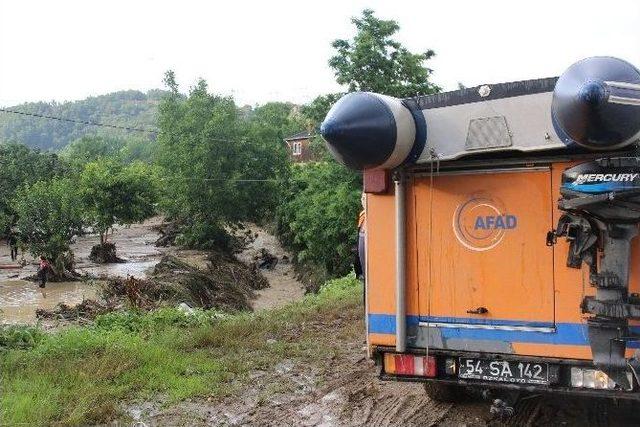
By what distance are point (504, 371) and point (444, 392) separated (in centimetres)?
114

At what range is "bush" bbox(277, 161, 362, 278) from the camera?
23.6m

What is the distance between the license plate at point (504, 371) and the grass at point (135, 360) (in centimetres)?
252

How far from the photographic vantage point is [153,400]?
579 cm

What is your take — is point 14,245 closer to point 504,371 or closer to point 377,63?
point 377,63

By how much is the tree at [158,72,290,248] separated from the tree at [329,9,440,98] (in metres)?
13.4

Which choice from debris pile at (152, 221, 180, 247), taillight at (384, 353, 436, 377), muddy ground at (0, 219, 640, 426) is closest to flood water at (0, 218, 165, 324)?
debris pile at (152, 221, 180, 247)

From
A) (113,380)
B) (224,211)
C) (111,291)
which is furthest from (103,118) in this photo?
(113,380)

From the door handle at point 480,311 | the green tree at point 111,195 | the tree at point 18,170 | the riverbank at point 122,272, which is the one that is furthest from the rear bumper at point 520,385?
the tree at point 18,170

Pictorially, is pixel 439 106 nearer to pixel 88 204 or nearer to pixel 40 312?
pixel 40 312

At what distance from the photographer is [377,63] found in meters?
22.8

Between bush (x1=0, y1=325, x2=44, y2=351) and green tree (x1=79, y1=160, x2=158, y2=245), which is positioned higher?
green tree (x1=79, y1=160, x2=158, y2=245)

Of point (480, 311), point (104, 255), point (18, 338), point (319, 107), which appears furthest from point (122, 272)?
point (480, 311)

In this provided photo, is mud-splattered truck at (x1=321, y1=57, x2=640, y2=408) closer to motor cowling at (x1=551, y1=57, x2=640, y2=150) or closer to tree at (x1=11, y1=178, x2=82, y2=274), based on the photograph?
motor cowling at (x1=551, y1=57, x2=640, y2=150)

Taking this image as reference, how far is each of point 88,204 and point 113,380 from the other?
2506cm
